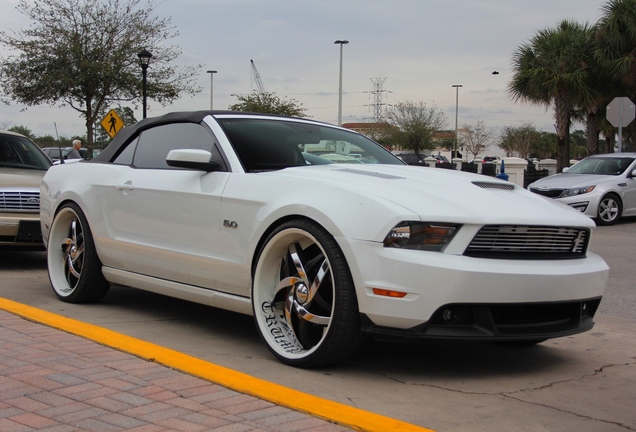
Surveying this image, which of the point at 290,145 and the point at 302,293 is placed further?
the point at 290,145

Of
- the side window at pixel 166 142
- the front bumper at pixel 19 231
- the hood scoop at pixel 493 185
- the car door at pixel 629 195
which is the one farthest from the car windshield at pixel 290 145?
the car door at pixel 629 195

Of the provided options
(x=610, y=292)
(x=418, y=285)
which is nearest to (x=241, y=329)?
(x=418, y=285)

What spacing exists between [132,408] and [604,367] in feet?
9.16

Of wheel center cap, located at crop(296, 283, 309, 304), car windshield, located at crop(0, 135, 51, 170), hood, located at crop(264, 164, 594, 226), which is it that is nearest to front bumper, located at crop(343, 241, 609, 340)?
hood, located at crop(264, 164, 594, 226)

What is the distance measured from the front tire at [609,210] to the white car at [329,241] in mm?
11050

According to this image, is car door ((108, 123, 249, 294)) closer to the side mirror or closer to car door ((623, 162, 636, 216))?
the side mirror

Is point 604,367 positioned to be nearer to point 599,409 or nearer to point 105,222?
point 599,409

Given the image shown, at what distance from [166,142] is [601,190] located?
11.9 m

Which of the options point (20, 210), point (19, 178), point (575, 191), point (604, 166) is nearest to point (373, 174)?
point (20, 210)

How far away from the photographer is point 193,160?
4965 millimetres

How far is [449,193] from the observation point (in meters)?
4.32

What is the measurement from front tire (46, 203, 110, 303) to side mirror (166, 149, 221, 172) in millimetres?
1448

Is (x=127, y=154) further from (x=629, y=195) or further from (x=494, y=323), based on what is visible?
(x=629, y=195)

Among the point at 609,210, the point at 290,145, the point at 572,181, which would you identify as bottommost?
the point at 609,210
